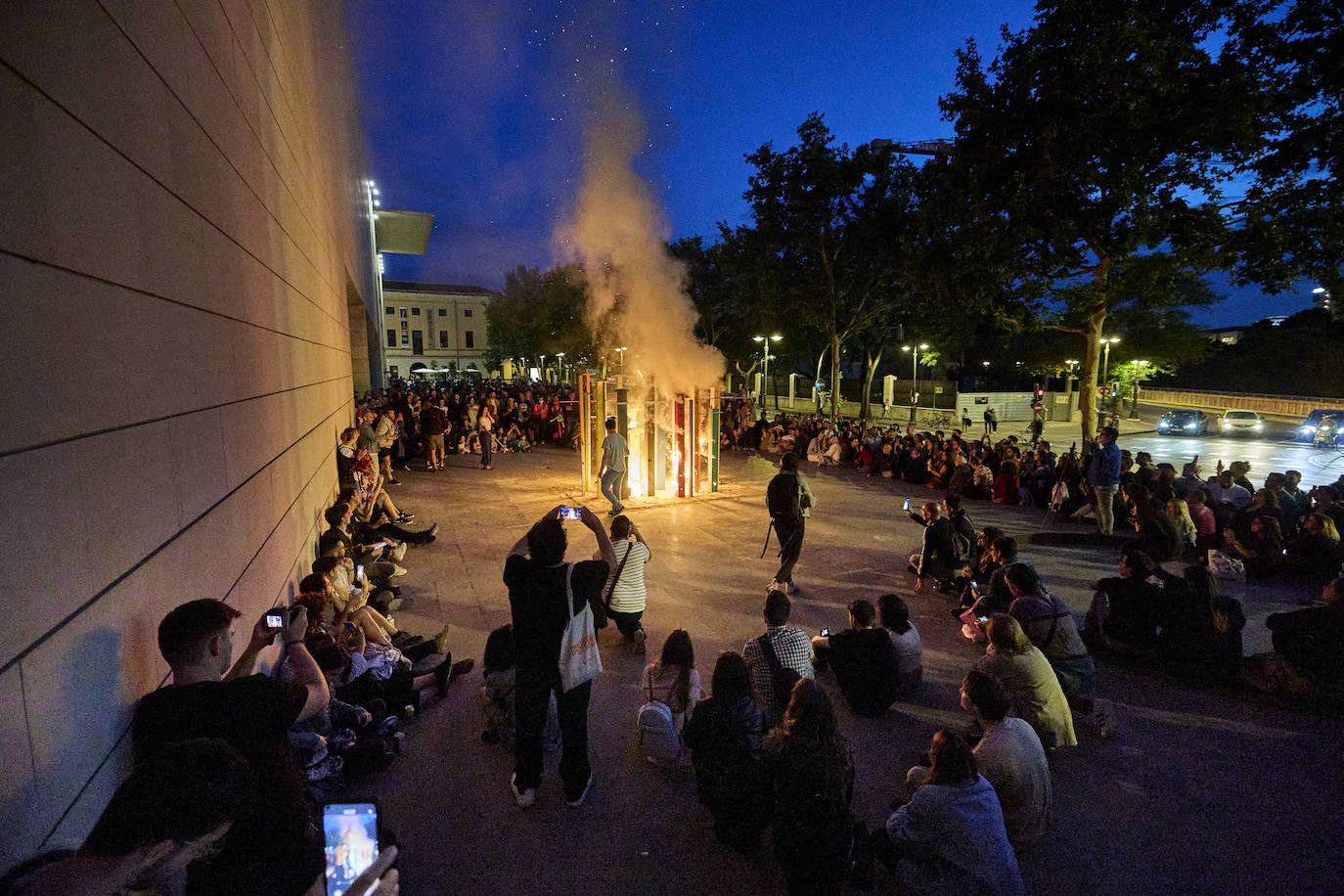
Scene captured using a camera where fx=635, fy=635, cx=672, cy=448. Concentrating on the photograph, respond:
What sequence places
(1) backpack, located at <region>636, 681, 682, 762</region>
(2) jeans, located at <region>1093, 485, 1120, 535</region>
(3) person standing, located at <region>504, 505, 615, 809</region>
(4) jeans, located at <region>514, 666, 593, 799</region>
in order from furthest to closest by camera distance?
(2) jeans, located at <region>1093, 485, 1120, 535</region>
(1) backpack, located at <region>636, 681, 682, 762</region>
(4) jeans, located at <region>514, 666, 593, 799</region>
(3) person standing, located at <region>504, 505, 615, 809</region>

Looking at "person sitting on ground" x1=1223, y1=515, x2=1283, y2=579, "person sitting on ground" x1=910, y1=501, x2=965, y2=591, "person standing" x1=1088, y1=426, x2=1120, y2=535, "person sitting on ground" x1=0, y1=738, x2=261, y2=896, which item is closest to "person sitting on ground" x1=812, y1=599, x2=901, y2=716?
"person sitting on ground" x1=910, y1=501, x2=965, y2=591

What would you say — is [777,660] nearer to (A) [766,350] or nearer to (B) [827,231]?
(B) [827,231]

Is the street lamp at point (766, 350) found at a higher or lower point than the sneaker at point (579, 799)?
higher

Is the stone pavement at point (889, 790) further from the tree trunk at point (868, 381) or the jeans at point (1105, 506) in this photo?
the tree trunk at point (868, 381)

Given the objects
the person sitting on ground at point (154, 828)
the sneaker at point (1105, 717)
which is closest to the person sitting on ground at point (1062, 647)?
the sneaker at point (1105, 717)

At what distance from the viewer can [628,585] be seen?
5.82 meters

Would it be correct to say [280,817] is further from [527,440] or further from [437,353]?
[437,353]

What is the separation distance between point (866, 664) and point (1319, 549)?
22.1ft

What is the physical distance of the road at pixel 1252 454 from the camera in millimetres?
17263

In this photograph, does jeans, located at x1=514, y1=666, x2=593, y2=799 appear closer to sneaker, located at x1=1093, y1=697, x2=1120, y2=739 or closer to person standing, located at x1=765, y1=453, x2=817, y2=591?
sneaker, located at x1=1093, y1=697, x2=1120, y2=739

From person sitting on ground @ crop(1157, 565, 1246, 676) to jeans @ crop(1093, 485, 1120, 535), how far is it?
4781 millimetres

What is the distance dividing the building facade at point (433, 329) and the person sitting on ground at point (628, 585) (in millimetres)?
67977

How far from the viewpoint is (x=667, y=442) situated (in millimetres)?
13148

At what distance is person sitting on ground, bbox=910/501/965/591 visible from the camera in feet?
23.3
